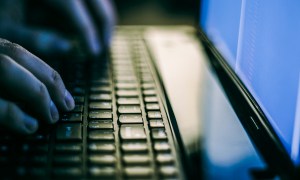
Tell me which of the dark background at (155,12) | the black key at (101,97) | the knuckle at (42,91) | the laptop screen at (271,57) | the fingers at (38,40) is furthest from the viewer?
the dark background at (155,12)

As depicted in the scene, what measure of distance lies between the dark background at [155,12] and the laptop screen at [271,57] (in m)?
0.82

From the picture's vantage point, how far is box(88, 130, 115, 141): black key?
1.48 feet

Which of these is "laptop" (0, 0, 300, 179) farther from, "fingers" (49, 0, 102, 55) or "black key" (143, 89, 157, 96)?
"fingers" (49, 0, 102, 55)

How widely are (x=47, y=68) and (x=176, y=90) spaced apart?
293 mm

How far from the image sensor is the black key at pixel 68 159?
0.40 meters

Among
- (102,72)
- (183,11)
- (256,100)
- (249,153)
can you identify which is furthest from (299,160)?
(183,11)

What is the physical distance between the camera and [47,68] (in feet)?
1.62

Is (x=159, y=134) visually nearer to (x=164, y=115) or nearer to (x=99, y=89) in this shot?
(x=164, y=115)

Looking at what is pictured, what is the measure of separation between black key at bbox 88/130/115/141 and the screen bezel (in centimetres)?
15

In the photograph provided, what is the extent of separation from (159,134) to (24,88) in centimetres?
15

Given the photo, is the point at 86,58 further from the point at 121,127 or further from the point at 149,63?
the point at 121,127

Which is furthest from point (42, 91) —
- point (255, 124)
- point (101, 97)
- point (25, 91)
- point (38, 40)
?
point (38, 40)

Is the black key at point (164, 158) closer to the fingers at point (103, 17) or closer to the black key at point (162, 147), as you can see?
the black key at point (162, 147)

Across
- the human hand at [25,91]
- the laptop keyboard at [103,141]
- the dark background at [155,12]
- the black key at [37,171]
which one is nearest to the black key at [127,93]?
the laptop keyboard at [103,141]
